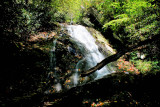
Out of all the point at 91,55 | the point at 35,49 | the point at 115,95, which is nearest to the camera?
the point at 115,95

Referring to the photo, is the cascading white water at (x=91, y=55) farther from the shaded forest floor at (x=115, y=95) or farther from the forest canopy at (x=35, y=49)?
the shaded forest floor at (x=115, y=95)

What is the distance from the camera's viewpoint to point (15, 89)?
401cm

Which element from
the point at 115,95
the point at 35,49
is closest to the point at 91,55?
the point at 35,49

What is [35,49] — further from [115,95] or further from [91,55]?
[115,95]

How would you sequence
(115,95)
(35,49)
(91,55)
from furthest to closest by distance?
(91,55)
(35,49)
(115,95)

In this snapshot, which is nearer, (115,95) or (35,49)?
(115,95)

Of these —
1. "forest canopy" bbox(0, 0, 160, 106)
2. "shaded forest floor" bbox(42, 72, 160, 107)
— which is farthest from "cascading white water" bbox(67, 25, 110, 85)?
"shaded forest floor" bbox(42, 72, 160, 107)

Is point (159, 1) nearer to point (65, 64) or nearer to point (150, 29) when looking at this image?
point (150, 29)

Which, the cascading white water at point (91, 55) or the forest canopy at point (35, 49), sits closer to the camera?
the forest canopy at point (35, 49)

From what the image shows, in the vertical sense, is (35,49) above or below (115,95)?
above

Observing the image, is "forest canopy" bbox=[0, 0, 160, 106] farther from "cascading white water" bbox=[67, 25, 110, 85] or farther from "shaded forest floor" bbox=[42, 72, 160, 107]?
"cascading white water" bbox=[67, 25, 110, 85]

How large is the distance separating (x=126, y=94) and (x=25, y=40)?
22.4 feet

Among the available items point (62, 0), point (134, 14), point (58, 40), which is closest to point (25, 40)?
point (58, 40)

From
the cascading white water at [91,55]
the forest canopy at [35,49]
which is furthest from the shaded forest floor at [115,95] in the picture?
the cascading white water at [91,55]
